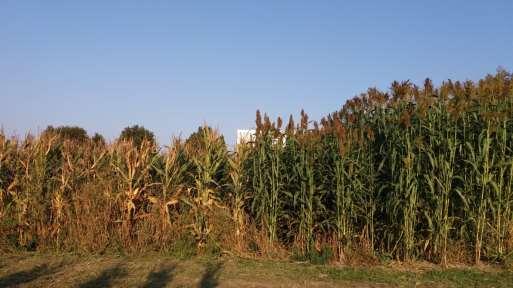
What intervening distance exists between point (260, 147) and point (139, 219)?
A: 113 inches

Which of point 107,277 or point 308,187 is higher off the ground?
point 308,187

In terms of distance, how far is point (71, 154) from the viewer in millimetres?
11906

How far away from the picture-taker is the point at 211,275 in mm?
8414

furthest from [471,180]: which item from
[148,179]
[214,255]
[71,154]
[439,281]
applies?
[71,154]

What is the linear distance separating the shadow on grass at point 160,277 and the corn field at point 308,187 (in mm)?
1318

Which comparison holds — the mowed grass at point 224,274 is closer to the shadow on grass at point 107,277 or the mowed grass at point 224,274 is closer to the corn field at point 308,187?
the shadow on grass at point 107,277

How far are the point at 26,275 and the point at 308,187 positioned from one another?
4959 millimetres

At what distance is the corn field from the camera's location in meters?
8.77

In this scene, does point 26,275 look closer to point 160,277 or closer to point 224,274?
point 160,277

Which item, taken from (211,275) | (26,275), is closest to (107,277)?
(26,275)

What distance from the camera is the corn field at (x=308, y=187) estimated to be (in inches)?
345

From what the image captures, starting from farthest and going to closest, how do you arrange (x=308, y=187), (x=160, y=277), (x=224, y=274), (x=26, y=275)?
(x=308, y=187) < (x=26, y=275) < (x=224, y=274) < (x=160, y=277)

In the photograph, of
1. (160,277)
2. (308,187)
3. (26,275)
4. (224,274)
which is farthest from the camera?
(308,187)

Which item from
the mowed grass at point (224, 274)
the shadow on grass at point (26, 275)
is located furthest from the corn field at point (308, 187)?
the shadow on grass at point (26, 275)
